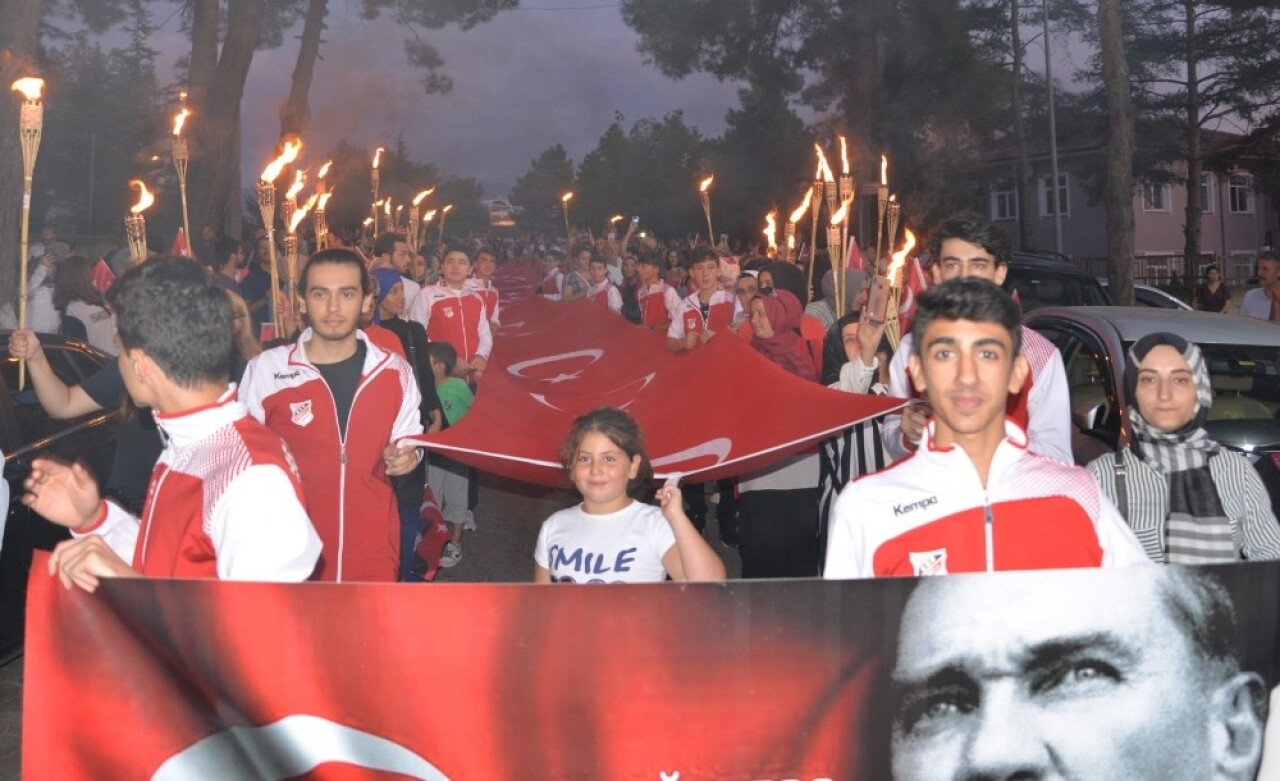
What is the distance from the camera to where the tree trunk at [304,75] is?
3350 centimetres

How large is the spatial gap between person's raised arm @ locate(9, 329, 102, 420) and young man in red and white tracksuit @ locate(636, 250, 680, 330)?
27.4ft

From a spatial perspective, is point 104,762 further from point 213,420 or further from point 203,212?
point 203,212

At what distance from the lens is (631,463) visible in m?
5.18

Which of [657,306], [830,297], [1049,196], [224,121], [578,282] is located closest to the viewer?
[830,297]

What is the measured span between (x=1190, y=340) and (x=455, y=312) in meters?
6.51

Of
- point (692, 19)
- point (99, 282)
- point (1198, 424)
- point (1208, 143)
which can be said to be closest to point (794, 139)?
point (692, 19)

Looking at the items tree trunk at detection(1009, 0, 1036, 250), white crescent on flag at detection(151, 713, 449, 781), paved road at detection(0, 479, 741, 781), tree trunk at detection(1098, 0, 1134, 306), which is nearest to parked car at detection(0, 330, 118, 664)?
paved road at detection(0, 479, 741, 781)

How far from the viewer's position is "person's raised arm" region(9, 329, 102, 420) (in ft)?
18.5

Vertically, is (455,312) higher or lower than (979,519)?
higher

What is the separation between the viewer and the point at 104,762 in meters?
3.45

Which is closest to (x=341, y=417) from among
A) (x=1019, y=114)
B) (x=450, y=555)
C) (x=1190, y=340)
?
(x=450, y=555)

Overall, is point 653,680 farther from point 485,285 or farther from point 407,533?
point 485,285

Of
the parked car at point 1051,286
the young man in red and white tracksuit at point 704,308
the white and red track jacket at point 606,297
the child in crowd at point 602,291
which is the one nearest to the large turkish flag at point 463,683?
the young man in red and white tracksuit at point 704,308

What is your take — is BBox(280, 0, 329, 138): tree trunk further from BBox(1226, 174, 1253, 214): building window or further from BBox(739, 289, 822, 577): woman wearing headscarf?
BBox(1226, 174, 1253, 214): building window
